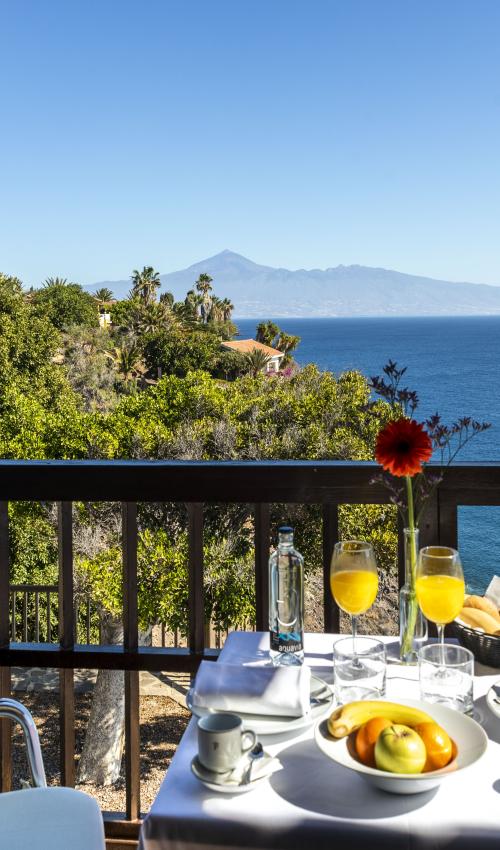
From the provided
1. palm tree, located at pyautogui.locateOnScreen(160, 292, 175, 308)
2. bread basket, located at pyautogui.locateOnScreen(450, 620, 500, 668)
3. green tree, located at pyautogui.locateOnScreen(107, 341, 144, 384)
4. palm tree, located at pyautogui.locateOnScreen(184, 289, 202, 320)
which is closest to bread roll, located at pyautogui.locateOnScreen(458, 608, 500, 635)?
bread basket, located at pyautogui.locateOnScreen(450, 620, 500, 668)

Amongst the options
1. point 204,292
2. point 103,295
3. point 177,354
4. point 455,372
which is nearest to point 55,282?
point 103,295

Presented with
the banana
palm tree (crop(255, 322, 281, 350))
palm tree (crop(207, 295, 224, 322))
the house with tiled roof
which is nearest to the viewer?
the banana

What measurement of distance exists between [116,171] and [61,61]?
1484cm

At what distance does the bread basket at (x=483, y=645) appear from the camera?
1.17 m

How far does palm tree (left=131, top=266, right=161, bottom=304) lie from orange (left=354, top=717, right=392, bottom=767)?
3965 centimetres

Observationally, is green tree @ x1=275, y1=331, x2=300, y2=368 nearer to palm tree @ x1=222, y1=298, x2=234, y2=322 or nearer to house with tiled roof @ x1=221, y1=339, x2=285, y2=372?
house with tiled roof @ x1=221, y1=339, x2=285, y2=372

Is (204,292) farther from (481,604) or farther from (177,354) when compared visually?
(481,604)

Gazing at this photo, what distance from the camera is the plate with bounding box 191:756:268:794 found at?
82cm

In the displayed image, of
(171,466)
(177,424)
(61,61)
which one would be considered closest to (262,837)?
(171,466)

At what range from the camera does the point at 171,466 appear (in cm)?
168

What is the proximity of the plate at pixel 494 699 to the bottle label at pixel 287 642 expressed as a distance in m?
0.29

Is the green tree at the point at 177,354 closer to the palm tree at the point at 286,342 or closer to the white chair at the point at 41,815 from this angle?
the palm tree at the point at 286,342

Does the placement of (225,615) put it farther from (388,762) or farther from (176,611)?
(388,762)

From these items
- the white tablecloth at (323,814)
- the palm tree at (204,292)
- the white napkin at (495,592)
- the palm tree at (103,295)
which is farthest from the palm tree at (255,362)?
the white tablecloth at (323,814)
